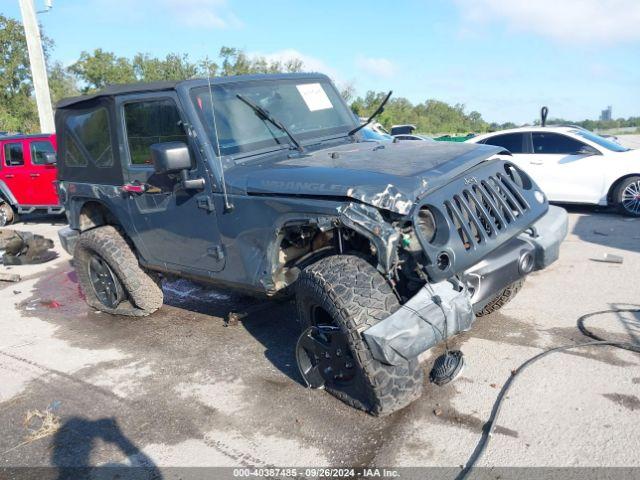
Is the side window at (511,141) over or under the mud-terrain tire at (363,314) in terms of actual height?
over

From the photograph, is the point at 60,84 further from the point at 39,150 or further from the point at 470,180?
the point at 470,180

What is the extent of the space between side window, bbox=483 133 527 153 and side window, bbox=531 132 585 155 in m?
0.23

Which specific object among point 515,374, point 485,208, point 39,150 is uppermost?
point 39,150

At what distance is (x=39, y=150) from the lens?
11.3 m

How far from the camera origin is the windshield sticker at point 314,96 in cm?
480

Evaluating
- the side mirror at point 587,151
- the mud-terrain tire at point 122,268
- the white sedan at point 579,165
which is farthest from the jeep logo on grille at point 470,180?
the side mirror at point 587,151

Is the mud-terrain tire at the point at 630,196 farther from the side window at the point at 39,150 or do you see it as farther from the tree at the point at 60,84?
the tree at the point at 60,84

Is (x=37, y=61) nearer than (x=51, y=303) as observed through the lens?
No

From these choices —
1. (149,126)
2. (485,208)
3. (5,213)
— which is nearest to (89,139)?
(149,126)

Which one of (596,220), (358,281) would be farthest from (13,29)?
(358,281)

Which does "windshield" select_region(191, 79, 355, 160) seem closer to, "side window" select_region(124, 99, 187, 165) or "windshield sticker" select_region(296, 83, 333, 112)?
"windshield sticker" select_region(296, 83, 333, 112)

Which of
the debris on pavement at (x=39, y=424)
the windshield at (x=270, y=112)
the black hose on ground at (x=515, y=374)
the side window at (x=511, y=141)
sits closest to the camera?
the black hose on ground at (x=515, y=374)

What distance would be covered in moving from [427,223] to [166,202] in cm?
218

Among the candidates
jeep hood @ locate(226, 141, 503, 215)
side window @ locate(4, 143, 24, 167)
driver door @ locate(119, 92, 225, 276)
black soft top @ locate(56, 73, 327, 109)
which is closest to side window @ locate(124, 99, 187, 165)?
driver door @ locate(119, 92, 225, 276)
